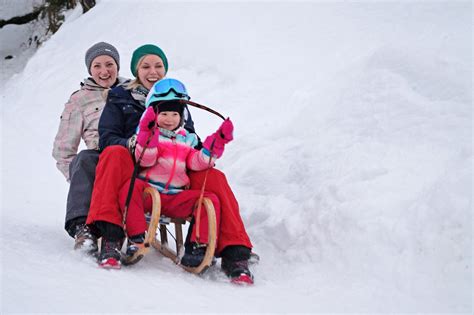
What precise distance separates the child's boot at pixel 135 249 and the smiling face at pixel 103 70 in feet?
4.79

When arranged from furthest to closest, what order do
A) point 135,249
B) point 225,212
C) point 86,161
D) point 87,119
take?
point 87,119, point 86,161, point 225,212, point 135,249

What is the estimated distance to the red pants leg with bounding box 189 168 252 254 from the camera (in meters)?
3.34

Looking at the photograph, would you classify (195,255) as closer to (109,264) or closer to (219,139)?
(109,264)

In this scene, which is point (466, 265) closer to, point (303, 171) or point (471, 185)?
point (471, 185)

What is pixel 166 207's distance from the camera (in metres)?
3.39

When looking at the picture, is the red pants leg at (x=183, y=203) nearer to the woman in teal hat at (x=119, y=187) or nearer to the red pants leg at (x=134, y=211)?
the woman in teal hat at (x=119, y=187)

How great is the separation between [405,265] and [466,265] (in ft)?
1.04

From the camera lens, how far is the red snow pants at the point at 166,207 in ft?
10.6

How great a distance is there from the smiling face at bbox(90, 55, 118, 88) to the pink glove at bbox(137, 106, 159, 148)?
1.18 meters

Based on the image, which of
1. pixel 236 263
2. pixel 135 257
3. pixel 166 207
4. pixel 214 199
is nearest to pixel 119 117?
pixel 166 207

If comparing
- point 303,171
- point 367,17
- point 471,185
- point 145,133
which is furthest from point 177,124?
point 367,17

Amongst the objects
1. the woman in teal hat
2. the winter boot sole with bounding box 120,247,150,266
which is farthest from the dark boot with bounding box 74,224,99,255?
the winter boot sole with bounding box 120,247,150,266

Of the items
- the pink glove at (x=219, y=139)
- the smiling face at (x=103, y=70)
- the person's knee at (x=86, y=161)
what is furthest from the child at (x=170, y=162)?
the smiling face at (x=103, y=70)

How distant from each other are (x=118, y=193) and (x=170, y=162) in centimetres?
35
